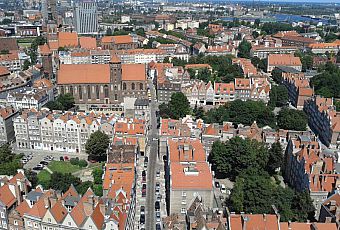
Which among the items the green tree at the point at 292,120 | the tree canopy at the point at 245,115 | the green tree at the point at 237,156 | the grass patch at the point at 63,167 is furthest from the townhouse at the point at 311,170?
the grass patch at the point at 63,167

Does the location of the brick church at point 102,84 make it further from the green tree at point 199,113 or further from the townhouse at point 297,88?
the townhouse at point 297,88

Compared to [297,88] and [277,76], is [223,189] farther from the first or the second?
[277,76]

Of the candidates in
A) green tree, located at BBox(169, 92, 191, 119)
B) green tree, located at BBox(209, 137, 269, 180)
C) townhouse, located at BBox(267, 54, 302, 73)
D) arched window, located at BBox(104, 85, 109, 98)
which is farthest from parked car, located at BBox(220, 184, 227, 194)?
townhouse, located at BBox(267, 54, 302, 73)

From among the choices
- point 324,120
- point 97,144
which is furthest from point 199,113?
point 97,144

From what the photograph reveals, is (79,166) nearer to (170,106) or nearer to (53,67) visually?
(170,106)

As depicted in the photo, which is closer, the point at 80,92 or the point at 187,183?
the point at 187,183

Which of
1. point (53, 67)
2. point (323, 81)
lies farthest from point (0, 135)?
point (323, 81)
